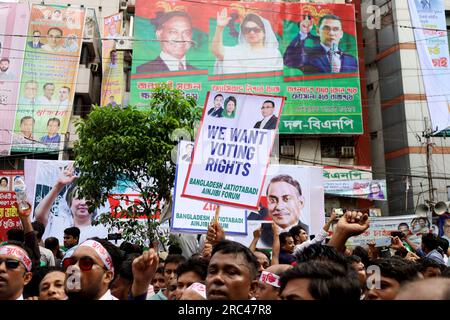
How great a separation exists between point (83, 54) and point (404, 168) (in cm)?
1729

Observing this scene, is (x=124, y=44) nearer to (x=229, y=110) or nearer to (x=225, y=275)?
(x=229, y=110)

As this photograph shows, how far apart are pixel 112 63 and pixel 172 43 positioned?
3.33 meters

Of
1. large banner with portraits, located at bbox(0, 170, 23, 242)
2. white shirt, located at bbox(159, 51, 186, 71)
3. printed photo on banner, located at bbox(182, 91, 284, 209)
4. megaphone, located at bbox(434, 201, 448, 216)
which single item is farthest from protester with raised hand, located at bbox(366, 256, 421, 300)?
white shirt, located at bbox(159, 51, 186, 71)

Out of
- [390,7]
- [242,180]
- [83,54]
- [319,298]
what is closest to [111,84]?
[83,54]

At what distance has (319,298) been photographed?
198 centimetres

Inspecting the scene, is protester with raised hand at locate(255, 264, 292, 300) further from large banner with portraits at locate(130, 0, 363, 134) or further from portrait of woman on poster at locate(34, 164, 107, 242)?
large banner with portraits at locate(130, 0, 363, 134)

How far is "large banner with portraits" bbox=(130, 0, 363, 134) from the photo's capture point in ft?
72.1

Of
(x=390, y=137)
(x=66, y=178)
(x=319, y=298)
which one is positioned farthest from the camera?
(x=390, y=137)

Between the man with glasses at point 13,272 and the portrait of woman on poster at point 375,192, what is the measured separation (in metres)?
19.7

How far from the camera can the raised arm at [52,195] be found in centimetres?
1634

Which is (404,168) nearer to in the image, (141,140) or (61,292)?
(141,140)

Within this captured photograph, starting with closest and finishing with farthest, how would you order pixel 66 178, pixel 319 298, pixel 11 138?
pixel 319 298
pixel 66 178
pixel 11 138

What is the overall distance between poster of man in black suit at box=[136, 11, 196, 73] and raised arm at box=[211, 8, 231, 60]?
1.24 meters

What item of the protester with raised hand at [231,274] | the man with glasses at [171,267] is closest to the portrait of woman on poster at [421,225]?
the man with glasses at [171,267]
